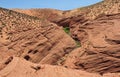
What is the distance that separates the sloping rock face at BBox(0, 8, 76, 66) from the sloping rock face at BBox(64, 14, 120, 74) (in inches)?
59.5

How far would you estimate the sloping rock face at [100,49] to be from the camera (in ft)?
90.5

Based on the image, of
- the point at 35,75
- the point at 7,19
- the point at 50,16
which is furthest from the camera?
the point at 50,16

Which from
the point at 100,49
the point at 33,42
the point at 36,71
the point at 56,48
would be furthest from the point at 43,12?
the point at 36,71

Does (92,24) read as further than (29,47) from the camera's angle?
Yes

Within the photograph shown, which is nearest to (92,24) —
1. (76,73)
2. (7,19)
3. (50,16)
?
(7,19)

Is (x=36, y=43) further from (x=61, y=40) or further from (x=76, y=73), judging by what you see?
(x=76, y=73)

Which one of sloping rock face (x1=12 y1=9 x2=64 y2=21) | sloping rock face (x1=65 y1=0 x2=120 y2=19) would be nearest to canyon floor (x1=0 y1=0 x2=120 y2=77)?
sloping rock face (x1=65 y1=0 x2=120 y2=19)

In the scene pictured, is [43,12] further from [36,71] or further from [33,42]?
[36,71]

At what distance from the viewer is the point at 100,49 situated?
2878cm

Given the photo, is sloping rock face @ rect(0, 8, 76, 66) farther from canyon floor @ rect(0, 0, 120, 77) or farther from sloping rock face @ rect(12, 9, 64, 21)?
sloping rock face @ rect(12, 9, 64, 21)

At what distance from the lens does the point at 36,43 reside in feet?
103

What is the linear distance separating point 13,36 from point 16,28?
3100 millimetres

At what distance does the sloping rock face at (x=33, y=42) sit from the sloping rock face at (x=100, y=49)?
151cm

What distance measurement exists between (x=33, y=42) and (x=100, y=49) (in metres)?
6.71
